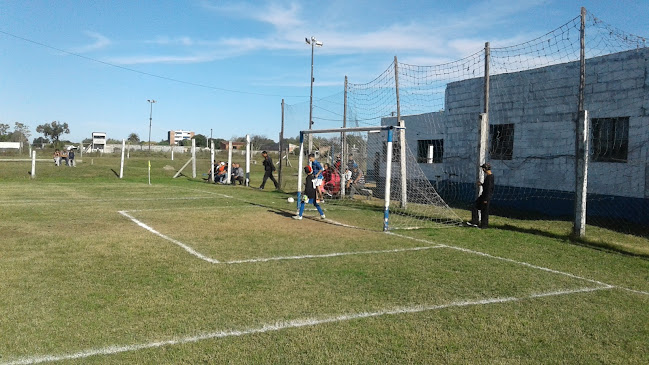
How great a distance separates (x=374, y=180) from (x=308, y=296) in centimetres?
1477

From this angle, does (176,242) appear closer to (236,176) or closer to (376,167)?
(376,167)

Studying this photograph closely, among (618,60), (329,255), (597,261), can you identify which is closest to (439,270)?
(329,255)

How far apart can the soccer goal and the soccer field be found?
302 cm

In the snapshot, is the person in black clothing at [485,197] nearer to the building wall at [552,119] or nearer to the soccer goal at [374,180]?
the soccer goal at [374,180]

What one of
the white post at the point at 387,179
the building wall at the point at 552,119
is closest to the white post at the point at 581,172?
the building wall at the point at 552,119

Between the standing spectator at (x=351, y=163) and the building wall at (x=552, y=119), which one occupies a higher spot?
the building wall at (x=552, y=119)

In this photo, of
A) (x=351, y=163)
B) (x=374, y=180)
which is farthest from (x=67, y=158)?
(x=374, y=180)

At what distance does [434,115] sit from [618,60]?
9.23 meters

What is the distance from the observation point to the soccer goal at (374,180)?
15272 millimetres

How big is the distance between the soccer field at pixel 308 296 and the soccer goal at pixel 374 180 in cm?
302

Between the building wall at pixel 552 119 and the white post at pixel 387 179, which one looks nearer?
the white post at pixel 387 179

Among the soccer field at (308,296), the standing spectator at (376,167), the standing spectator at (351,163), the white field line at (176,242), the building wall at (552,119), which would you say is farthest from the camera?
the standing spectator at (351,163)

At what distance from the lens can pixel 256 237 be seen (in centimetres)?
1098

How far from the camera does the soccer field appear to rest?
4.86m
